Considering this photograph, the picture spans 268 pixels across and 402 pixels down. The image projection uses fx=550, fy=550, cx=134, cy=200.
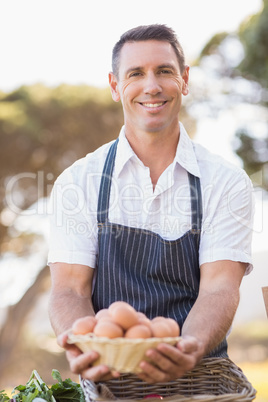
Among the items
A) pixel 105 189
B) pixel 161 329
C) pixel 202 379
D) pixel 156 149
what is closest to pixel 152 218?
pixel 105 189

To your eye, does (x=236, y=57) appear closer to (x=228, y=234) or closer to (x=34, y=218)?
(x=34, y=218)

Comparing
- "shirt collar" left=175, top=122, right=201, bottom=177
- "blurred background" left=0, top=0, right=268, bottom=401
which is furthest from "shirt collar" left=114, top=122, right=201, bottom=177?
"blurred background" left=0, top=0, right=268, bottom=401

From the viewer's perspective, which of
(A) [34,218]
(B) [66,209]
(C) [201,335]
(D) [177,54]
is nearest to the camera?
(C) [201,335]

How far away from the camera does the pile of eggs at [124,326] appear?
1.60 metres

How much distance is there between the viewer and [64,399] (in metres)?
2.37

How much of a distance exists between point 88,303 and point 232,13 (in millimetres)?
6596

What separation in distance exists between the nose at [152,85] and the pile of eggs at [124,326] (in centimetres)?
107

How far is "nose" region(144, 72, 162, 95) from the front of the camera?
93.8 inches

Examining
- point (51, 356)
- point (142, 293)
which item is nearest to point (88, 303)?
point (142, 293)

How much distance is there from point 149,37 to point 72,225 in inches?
35.9

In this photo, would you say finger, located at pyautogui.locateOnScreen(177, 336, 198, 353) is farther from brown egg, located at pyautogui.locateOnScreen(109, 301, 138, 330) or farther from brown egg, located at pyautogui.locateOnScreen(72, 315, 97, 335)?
brown egg, located at pyautogui.locateOnScreen(72, 315, 97, 335)

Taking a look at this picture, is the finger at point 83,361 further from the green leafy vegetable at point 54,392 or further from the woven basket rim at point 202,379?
the green leafy vegetable at point 54,392

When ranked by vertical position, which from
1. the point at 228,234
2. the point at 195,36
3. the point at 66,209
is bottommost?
the point at 228,234

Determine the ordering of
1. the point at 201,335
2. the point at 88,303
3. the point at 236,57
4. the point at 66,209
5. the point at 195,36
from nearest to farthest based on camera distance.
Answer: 1. the point at 201,335
2. the point at 88,303
3. the point at 66,209
4. the point at 236,57
5. the point at 195,36
